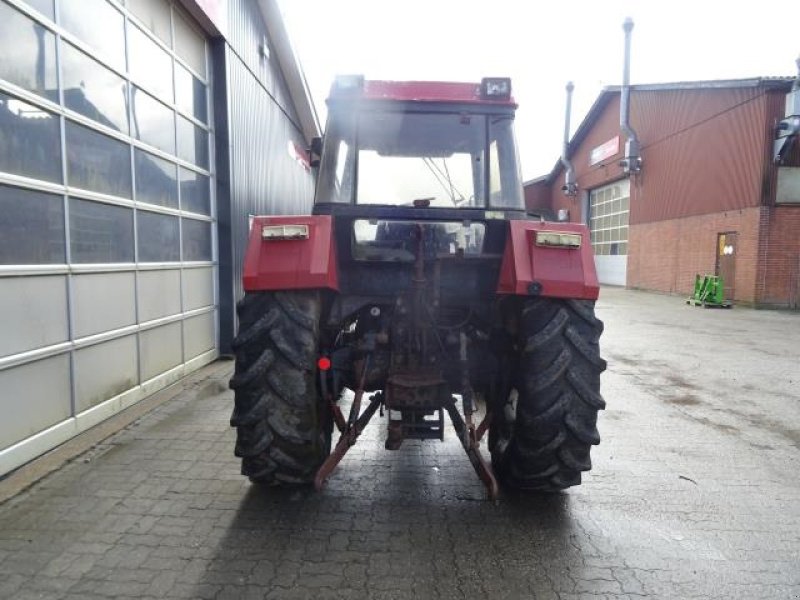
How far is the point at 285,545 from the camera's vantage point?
9.75 feet

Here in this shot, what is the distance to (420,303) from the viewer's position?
3455 mm

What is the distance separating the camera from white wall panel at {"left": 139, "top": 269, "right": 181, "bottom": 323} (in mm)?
5910

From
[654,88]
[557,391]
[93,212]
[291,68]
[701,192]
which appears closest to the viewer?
[557,391]

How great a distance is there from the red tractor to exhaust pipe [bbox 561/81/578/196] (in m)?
27.0

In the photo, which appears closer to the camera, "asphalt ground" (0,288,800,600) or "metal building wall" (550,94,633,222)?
"asphalt ground" (0,288,800,600)

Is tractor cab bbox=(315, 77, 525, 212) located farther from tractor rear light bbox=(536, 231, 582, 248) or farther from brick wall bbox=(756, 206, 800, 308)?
brick wall bbox=(756, 206, 800, 308)

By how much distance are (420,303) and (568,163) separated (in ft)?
94.1

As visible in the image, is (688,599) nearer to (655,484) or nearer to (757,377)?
(655,484)

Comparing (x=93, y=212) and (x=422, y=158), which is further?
(x=93, y=212)

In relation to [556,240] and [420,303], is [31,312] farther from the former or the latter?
[556,240]

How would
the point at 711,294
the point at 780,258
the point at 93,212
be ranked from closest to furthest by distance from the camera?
the point at 93,212 → the point at 780,258 → the point at 711,294

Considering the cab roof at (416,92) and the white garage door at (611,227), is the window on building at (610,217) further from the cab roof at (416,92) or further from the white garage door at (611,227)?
the cab roof at (416,92)

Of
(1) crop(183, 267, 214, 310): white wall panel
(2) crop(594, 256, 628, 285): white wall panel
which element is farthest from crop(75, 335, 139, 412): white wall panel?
(2) crop(594, 256, 628, 285): white wall panel

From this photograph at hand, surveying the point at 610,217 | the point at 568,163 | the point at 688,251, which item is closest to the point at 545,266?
the point at 688,251
